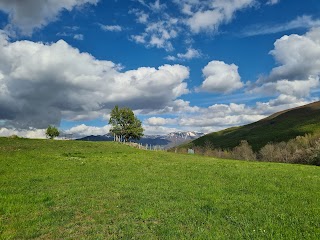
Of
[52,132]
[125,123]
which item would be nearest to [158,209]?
[125,123]

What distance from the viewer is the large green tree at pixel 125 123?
4811 inches

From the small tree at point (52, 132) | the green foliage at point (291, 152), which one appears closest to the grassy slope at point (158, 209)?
the green foliage at point (291, 152)

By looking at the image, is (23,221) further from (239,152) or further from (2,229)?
(239,152)

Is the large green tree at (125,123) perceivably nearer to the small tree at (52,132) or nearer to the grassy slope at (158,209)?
the small tree at (52,132)

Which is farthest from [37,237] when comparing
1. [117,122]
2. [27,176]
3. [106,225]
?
[117,122]

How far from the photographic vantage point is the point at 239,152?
598ft

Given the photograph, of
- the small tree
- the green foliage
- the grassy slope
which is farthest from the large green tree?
the grassy slope

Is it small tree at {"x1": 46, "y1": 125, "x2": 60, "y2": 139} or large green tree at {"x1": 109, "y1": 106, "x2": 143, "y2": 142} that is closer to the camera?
large green tree at {"x1": 109, "y1": 106, "x2": 143, "y2": 142}

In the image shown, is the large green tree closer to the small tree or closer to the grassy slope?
the small tree

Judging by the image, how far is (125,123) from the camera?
12419 centimetres

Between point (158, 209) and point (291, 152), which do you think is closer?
point (158, 209)

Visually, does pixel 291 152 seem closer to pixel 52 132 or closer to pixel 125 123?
pixel 125 123

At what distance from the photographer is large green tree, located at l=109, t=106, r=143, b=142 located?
122188 mm

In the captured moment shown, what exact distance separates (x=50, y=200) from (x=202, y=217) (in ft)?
31.0
